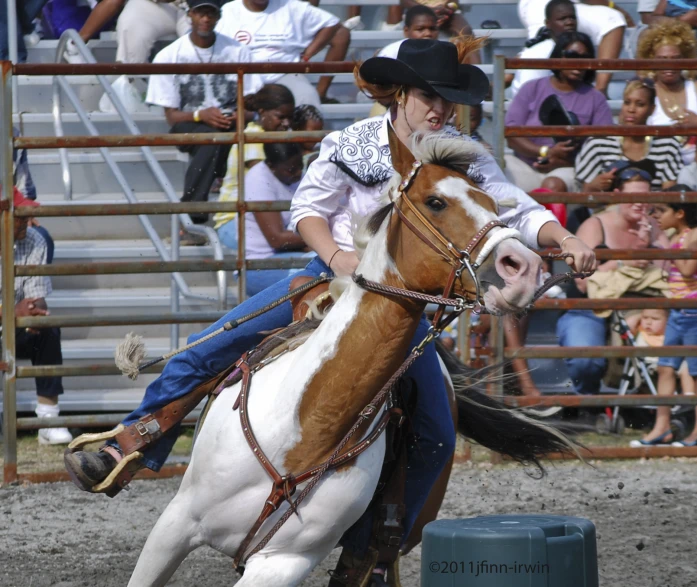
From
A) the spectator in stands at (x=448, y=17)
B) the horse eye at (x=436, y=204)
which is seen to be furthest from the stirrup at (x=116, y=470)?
the spectator in stands at (x=448, y=17)

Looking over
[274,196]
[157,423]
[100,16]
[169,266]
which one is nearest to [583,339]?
[274,196]

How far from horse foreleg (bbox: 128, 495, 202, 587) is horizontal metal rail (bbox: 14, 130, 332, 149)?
3.37 m

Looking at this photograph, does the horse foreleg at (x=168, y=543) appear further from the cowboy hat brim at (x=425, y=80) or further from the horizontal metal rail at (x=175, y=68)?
the horizontal metal rail at (x=175, y=68)

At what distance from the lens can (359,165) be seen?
3.56 meters

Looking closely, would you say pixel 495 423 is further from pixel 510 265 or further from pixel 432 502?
pixel 510 265

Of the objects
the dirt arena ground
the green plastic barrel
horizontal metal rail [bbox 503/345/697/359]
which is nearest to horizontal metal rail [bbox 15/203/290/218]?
the dirt arena ground

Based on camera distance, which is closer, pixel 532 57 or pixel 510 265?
pixel 510 265

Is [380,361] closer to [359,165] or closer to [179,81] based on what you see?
[359,165]

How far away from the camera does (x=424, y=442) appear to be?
3.71 metres

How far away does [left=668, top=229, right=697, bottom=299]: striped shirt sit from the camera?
7059 mm

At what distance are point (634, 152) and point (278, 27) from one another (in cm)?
290

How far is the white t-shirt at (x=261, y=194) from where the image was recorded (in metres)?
6.77

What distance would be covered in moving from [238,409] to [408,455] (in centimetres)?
73

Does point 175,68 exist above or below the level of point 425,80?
below
